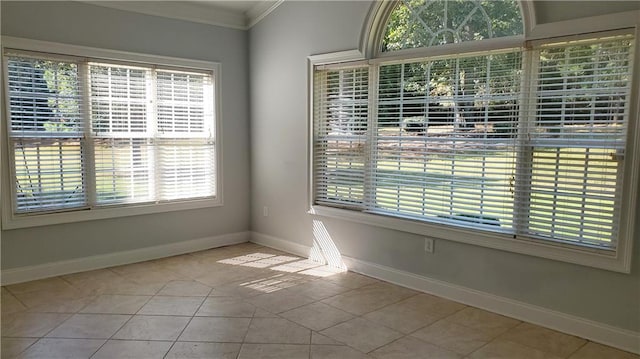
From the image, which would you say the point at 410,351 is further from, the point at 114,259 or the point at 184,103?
the point at 184,103

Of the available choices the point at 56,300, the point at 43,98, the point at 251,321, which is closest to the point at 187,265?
the point at 56,300

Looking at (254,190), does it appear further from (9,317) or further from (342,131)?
(9,317)

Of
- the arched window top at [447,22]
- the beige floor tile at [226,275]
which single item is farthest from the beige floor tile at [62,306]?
the arched window top at [447,22]

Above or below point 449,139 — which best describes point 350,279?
below

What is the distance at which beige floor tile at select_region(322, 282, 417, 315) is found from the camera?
142 inches

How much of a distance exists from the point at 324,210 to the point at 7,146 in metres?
2.88

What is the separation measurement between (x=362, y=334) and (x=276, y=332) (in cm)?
58

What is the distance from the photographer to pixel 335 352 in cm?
286

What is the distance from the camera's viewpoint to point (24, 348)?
9.45 ft

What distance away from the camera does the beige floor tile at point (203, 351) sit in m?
2.79

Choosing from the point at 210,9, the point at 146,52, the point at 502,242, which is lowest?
the point at 502,242

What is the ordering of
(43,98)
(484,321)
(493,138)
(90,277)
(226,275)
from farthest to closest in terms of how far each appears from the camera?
(226,275), (90,277), (43,98), (493,138), (484,321)

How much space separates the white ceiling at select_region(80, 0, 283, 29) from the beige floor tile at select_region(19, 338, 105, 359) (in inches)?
120

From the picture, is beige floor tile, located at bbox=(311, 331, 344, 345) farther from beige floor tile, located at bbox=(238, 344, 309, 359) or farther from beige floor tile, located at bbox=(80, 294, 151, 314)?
beige floor tile, located at bbox=(80, 294, 151, 314)
